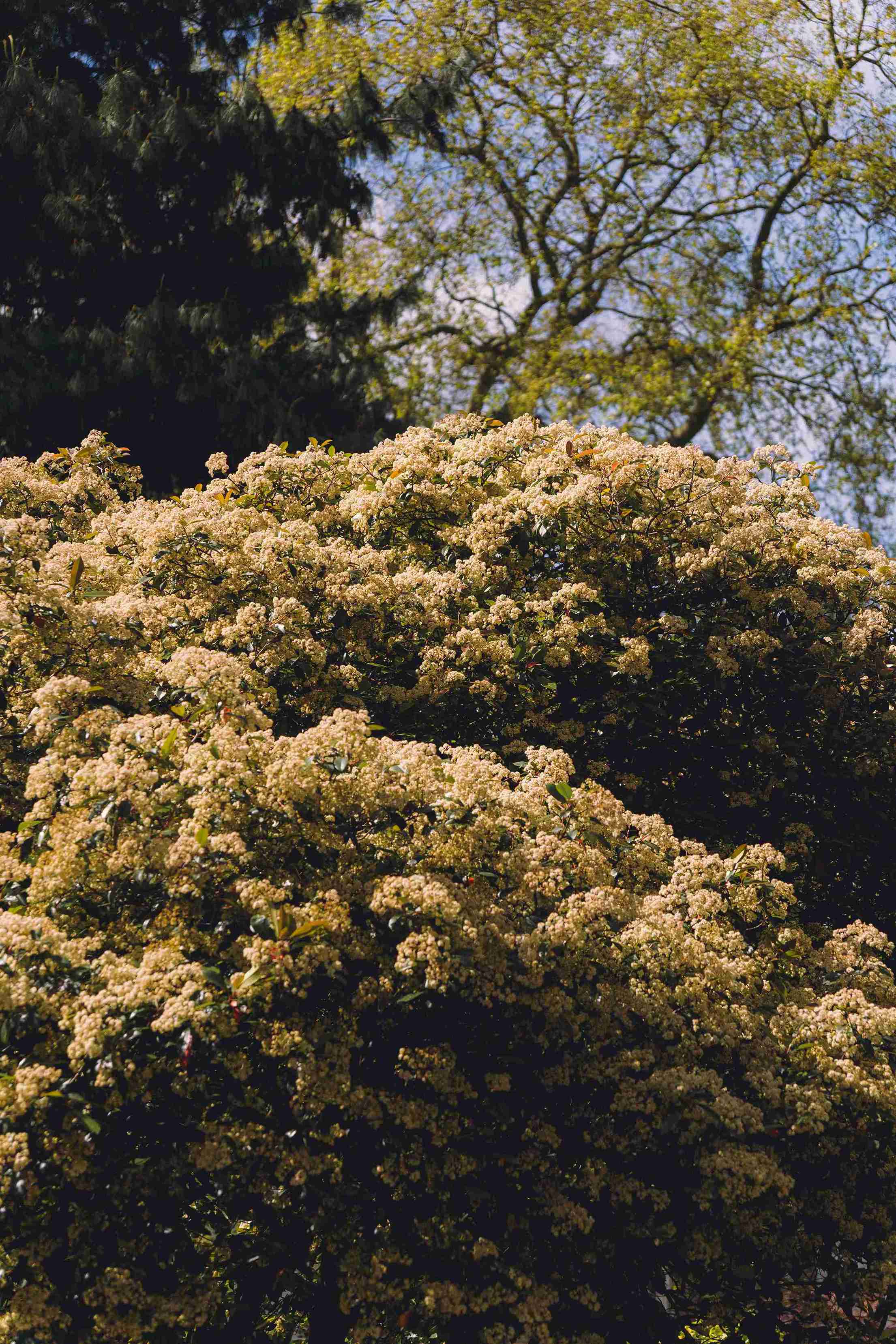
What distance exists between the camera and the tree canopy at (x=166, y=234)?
42.1 ft

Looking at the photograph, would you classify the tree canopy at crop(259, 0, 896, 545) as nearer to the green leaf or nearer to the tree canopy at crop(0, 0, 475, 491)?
the tree canopy at crop(0, 0, 475, 491)

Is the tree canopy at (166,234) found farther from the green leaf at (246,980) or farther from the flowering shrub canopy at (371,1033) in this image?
the green leaf at (246,980)

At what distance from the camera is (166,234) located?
45.7 ft

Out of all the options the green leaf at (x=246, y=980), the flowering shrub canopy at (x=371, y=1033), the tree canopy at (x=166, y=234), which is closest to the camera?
the green leaf at (x=246, y=980)

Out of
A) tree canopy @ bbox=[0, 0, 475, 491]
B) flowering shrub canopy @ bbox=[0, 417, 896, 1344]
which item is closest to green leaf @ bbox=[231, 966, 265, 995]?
flowering shrub canopy @ bbox=[0, 417, 896, 1344]

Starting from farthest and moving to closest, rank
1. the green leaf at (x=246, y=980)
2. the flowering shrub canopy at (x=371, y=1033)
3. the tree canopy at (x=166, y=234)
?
the tree canopy at (x=166, y=234)
the flowering shrub canopy at (x=371, y=1033)
the green leaf at (x=246, y=980)

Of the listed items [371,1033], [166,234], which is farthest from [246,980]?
[166,234]

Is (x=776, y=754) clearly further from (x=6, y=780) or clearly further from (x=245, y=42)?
(x=245, y=42)

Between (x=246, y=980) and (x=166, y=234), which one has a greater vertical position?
(x=166, y=234)

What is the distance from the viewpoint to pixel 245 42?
1504 cm

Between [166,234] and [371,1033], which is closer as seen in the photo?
[371,1033]

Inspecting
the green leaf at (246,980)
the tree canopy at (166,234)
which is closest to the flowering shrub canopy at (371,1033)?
the green leaf at (246,980)

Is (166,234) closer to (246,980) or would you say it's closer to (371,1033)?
(371,1033)

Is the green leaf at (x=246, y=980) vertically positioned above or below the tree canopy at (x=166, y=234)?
below
